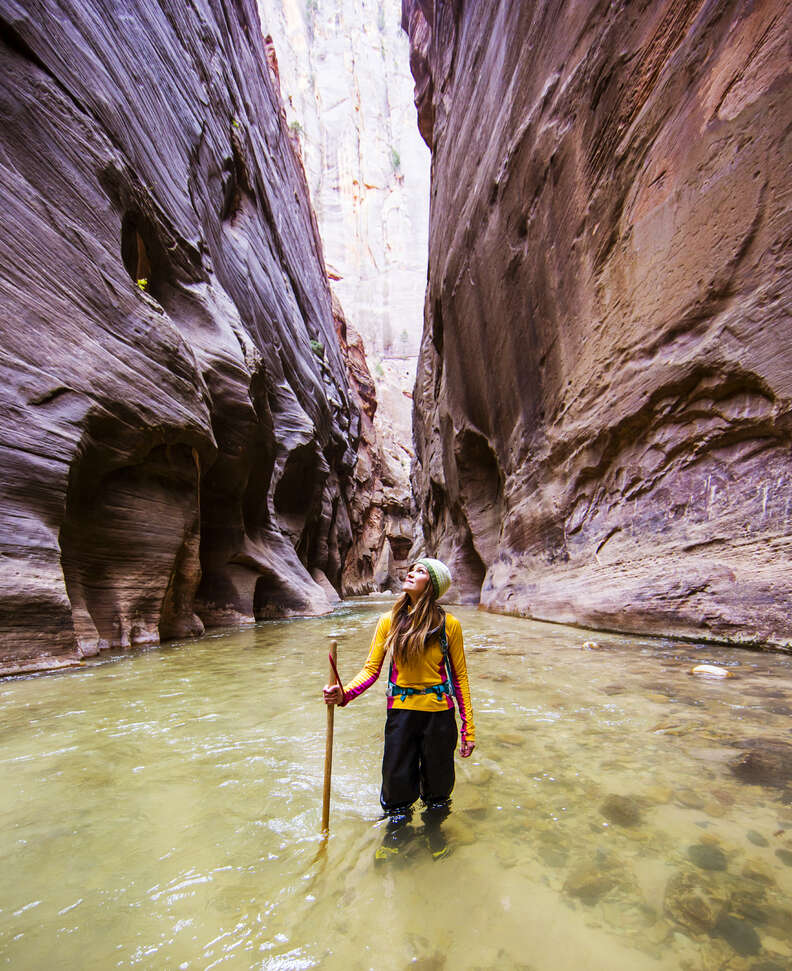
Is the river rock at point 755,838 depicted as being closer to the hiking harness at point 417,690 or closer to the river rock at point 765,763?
the river rock at point 765,763

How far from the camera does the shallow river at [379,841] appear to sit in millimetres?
1307

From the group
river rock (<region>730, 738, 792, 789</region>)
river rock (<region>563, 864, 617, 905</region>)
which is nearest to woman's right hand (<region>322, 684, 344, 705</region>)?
river rock (<region>563, 864, 617, 905</region>)

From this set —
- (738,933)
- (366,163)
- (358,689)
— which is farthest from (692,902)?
(366,163)

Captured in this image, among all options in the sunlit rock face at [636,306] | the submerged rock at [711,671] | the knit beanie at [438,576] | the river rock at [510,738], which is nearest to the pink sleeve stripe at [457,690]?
the knit beanie at [438,576]

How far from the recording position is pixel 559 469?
31.6 feet

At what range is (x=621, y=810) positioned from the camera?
6.42 feet

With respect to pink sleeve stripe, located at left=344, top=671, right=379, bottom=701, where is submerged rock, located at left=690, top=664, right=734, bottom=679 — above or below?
below

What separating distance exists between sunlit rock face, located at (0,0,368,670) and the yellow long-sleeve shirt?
4.67 m

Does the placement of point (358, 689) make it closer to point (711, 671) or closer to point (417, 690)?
point (417, 690)

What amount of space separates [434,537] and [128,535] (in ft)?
53.4

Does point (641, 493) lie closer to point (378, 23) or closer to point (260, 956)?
point (260, 956)

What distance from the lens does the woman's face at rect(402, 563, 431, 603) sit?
7.24 ft

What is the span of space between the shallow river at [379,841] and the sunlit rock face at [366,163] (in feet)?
166

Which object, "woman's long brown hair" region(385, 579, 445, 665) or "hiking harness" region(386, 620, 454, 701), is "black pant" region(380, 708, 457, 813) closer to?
"hiking harness" region(386, 620, 454, 701)
